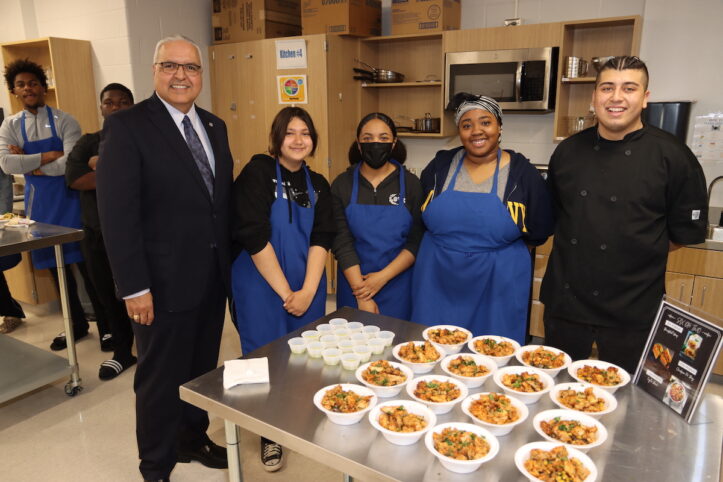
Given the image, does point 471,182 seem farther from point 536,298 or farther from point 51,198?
point 51,198

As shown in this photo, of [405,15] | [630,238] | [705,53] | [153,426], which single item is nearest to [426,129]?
[405,15]

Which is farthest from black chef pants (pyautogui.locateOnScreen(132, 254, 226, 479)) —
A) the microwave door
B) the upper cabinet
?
the upper cabinet

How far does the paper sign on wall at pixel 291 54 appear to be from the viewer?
423cm

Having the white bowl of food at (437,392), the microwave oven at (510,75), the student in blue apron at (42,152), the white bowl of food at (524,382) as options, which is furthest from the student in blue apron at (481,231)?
the student in blue apron at (42,152)

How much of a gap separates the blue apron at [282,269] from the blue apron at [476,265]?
1.71 feet

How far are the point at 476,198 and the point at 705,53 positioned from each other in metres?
2.35

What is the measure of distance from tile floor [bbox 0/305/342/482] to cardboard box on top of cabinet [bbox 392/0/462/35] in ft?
10.1

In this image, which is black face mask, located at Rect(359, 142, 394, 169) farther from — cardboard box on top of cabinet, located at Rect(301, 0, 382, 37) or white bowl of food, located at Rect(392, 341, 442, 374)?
cardboard box on top of cabinet, located at Rect(301, 0, 382, 37)

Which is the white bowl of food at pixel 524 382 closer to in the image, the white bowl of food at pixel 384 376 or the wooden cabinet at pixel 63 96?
the white bowl of food at pixel 384 376

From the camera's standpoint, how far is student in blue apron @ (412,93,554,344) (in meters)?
2.12

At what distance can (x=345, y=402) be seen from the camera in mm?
1328

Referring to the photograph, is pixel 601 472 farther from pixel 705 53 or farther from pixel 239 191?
pixel 705 53

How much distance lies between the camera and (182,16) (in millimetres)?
4520

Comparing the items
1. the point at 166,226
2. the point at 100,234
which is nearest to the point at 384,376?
the point at 166,226
